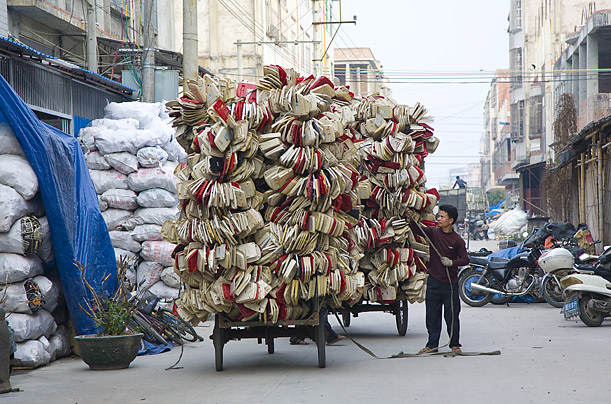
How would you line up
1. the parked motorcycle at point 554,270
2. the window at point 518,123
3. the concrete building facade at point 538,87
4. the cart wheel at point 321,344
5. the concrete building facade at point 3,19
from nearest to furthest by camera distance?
the cart wheel at point 321,344, the parked motorcycle at point 554,270, the concrete building facade at point 3,19, the concrete building facade at point 538,87, the window at point 518,123

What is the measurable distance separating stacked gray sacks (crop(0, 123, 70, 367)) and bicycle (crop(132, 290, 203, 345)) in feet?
3.97

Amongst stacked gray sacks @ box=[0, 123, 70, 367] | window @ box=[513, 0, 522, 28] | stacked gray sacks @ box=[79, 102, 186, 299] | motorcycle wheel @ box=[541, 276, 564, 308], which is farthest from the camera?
window @ box=[513, 0, 522, 28]

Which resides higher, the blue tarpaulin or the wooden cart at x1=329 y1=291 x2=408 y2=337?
the blue tarpaulin

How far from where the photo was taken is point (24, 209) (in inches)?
368

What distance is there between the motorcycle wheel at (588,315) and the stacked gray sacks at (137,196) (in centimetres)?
665

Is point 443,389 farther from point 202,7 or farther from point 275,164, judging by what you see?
point 202,7

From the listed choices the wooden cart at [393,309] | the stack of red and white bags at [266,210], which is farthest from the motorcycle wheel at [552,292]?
the stack of red and white bags at [266,210]

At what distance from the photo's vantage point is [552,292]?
15.6 metres

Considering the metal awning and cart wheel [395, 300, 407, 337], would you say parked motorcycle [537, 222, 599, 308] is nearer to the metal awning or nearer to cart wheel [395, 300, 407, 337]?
cart wheel [395, 300, 407, 337]

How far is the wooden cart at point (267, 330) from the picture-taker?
8383 mm

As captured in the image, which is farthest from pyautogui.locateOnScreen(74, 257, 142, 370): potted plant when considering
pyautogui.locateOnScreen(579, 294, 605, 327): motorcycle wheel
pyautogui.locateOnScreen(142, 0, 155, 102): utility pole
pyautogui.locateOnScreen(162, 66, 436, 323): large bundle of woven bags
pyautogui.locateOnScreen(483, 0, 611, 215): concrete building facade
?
pyautogui.locateOnScreen(483, 0, 611, 215): concrete building facade

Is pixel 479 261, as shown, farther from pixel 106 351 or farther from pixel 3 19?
pixel 3 19

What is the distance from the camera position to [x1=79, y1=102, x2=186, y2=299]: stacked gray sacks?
44.2 feet

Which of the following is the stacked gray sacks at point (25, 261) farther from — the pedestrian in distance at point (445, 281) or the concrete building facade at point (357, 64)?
the concrete building facade at point (357, 64)
